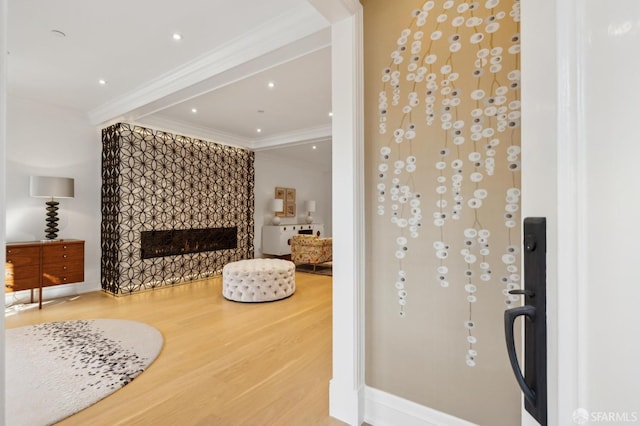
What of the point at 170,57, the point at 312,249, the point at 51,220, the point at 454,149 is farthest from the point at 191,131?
the point at 454,149

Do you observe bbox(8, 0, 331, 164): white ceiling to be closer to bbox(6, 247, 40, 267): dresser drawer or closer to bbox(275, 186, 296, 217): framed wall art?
bbox(6, 247, 40, 267): dresser drawer

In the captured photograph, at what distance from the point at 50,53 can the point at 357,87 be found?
10.1ft

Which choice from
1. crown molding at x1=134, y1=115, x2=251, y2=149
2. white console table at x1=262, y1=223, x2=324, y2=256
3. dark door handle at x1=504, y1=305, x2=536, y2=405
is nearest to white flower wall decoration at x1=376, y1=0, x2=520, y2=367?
dark door handle at x1=504, y1=305, x2=536, y2=405

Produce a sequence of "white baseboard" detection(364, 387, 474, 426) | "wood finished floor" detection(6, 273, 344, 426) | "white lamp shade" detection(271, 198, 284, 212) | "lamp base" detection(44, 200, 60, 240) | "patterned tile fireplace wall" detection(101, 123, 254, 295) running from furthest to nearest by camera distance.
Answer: "white lamp shade" detection(271, 198, 284, 212), "patterned tile fireplace wall" detection(101, 123, 254, 295), "lamp base" detection(44, 200, 60, 240), "wood finished floor" detection(6, 273, 344, 426), "white baseboard" detection(364, 387, 474, 426)

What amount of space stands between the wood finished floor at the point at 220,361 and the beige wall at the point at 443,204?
694 millimetres

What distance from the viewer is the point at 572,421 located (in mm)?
420

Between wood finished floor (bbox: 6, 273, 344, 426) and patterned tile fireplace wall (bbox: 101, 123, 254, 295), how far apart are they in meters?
0.74

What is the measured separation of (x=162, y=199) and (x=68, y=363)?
10.2 feet

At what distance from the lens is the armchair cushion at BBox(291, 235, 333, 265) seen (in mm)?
6160

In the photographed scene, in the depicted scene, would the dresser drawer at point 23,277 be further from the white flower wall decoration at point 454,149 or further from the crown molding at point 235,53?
the white flower wall decoration at point 454,149

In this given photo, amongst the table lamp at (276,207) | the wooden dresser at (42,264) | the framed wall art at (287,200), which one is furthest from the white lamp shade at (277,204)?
the wooden dresser at (42,264)

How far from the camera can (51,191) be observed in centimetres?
385

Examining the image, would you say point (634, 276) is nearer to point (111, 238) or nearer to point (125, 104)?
point (125, 104)

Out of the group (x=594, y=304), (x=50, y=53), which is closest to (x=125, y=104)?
(x=50, y=53)
